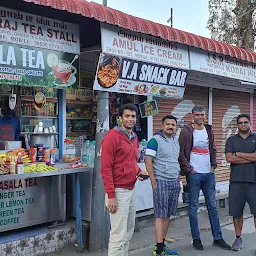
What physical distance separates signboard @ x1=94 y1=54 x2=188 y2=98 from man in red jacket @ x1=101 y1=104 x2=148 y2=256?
1.15 metres

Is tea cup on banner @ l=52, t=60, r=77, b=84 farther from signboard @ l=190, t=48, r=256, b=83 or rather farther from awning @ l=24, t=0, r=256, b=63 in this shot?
signboard @ l=190, t=48, r=256, b=83

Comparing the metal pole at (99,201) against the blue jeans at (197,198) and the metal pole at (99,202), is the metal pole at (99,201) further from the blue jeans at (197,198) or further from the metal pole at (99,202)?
the blue jeans at (197,198)

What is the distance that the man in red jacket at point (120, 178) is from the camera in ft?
12.1

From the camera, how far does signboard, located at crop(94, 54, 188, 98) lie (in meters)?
4.89

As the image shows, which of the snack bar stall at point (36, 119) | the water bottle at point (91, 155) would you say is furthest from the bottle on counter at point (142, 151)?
the water bottle at point (91, 155)

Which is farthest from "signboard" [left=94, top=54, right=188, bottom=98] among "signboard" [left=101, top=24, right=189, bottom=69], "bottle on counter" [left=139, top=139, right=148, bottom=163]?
"bottle on counter" [left=139, top=139, right=148, bottom=163]

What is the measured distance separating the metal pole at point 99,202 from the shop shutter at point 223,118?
4221mm

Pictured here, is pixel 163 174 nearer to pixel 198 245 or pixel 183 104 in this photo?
pixel 198 245

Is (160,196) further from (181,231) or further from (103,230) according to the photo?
(181,231)

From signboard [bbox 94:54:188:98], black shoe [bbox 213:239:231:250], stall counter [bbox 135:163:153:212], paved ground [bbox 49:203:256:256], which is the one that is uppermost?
signboard [bbox 94:54:188:98]

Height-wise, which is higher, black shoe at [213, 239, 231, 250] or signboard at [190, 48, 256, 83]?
signboard at [190, 48, 256, 83]

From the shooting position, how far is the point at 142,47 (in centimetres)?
535

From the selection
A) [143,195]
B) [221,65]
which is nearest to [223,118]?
[221,65]

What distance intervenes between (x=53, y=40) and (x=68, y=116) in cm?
187
